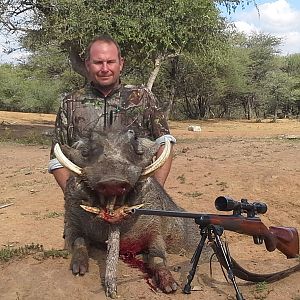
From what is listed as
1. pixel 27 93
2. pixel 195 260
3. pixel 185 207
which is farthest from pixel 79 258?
pixel 27 93

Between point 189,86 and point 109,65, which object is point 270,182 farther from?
point 189,86

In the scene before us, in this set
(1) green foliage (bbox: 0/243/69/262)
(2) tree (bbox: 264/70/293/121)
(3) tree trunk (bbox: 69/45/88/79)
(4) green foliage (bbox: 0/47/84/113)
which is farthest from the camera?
(4) green foliage (bbox: 0/47/84/113)

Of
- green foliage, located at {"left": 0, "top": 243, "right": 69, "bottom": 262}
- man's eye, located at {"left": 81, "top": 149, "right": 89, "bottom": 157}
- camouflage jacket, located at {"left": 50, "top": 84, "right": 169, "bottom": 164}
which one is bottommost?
green foliage, located at {"left": 0, "top": 243, "right": 69, "bottom": 262}

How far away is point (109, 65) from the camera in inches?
174

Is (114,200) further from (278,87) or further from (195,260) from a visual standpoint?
(278,87)

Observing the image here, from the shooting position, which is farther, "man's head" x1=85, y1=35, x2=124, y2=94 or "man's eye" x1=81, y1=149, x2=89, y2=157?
"man's head" x1=85, y1=35, x2=124, y2=94

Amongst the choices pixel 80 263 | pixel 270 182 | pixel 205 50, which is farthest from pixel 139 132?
pixel 205 50

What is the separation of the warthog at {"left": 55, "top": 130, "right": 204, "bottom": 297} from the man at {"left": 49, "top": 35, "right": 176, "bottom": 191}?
0.50m

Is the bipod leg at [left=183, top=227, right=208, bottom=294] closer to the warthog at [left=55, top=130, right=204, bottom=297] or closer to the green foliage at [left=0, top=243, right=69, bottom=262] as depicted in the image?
the warthog at [left=55, top=130, right=204, bottom=297]

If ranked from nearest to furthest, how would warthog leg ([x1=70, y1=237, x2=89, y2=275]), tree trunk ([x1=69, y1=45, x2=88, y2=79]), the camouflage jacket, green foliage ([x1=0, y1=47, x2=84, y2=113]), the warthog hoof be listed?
the warthog hoof
warthog leg ([x1=70, y1=237, x2=89, y2=275])
the camouflage jacket
tree trunk ([x1=69, y1=45, x2=88, y2=79])
green foliage ([x1=0, y1=47, x2=84, y2=113])

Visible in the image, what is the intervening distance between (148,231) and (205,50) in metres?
15.0

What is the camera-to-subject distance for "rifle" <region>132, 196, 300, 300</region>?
10.9 ft

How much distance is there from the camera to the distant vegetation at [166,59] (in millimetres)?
15953

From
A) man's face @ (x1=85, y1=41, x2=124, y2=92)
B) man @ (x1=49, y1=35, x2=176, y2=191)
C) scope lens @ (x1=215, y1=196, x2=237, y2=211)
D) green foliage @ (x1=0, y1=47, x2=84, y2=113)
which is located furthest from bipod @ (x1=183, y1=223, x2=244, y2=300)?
green foliage @ (x1=0, y1=47, x2=84, y2=113)
